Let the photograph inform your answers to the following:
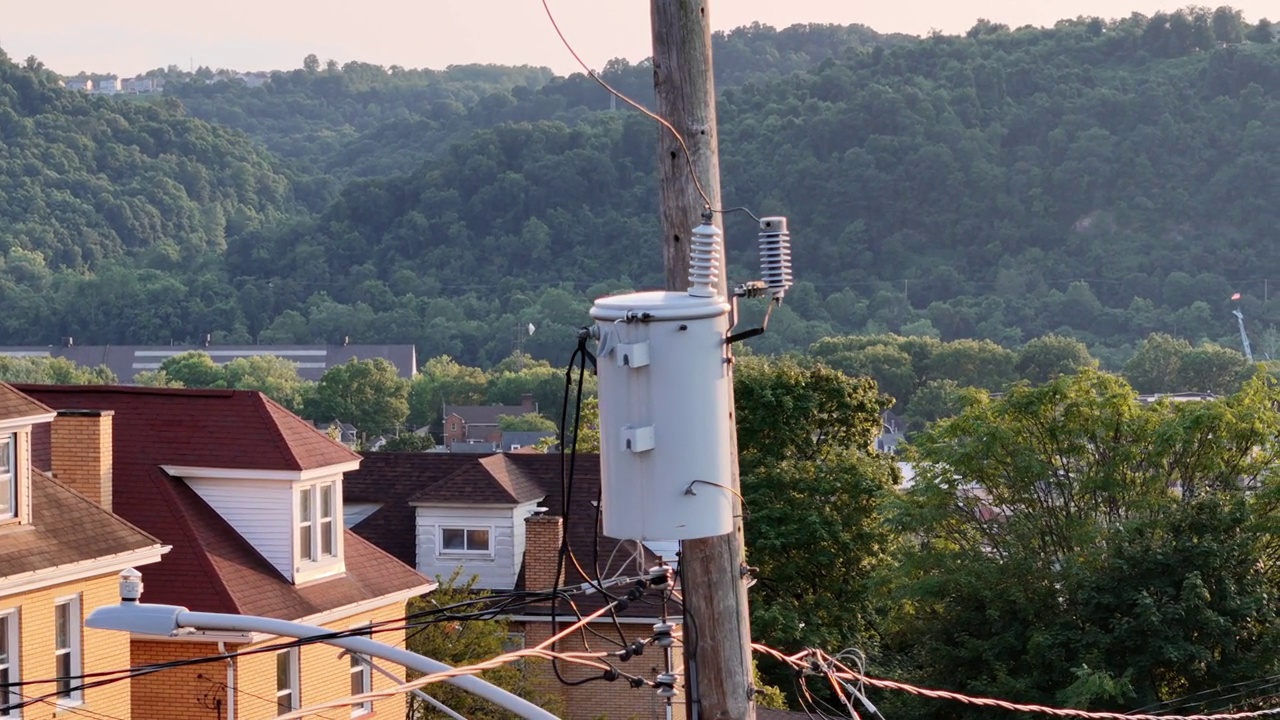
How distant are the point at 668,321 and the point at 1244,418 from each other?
3436cm

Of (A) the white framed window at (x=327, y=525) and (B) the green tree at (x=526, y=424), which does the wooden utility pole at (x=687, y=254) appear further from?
(B) the green tree at (x=526, y=424)

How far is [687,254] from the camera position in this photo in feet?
27.8

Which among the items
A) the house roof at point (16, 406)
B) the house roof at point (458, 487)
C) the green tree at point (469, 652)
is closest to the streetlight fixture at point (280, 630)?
the house roof at point (16, 406)

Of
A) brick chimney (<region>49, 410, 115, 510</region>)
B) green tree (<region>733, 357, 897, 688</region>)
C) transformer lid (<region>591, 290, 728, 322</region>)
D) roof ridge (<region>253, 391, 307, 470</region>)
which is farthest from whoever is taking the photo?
green tree (<region>733, 357, 897, 688</region>)

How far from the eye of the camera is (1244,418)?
4016cm

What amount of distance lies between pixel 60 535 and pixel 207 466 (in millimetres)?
3461

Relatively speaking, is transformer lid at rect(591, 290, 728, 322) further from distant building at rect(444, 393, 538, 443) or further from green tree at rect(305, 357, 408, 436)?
green tree at rect(305, 357, 408, 436)

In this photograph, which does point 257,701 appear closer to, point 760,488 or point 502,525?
point 502,525

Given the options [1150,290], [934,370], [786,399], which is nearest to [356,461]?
[786,399]

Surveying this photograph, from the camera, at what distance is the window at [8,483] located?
1783cm

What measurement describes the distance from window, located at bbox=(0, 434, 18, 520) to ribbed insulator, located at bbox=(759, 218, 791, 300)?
11046mm

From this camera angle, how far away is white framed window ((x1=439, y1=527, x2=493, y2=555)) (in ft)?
116

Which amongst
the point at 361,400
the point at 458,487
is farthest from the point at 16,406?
the point at 361,400

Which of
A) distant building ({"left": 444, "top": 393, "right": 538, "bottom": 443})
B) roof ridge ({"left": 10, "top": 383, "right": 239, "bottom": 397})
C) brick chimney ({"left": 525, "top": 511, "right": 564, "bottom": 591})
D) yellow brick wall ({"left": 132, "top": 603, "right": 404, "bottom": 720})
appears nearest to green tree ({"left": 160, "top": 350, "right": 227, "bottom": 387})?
distant building ({"left": 444, "top": 393, "right": 538, "bottom": 443})
